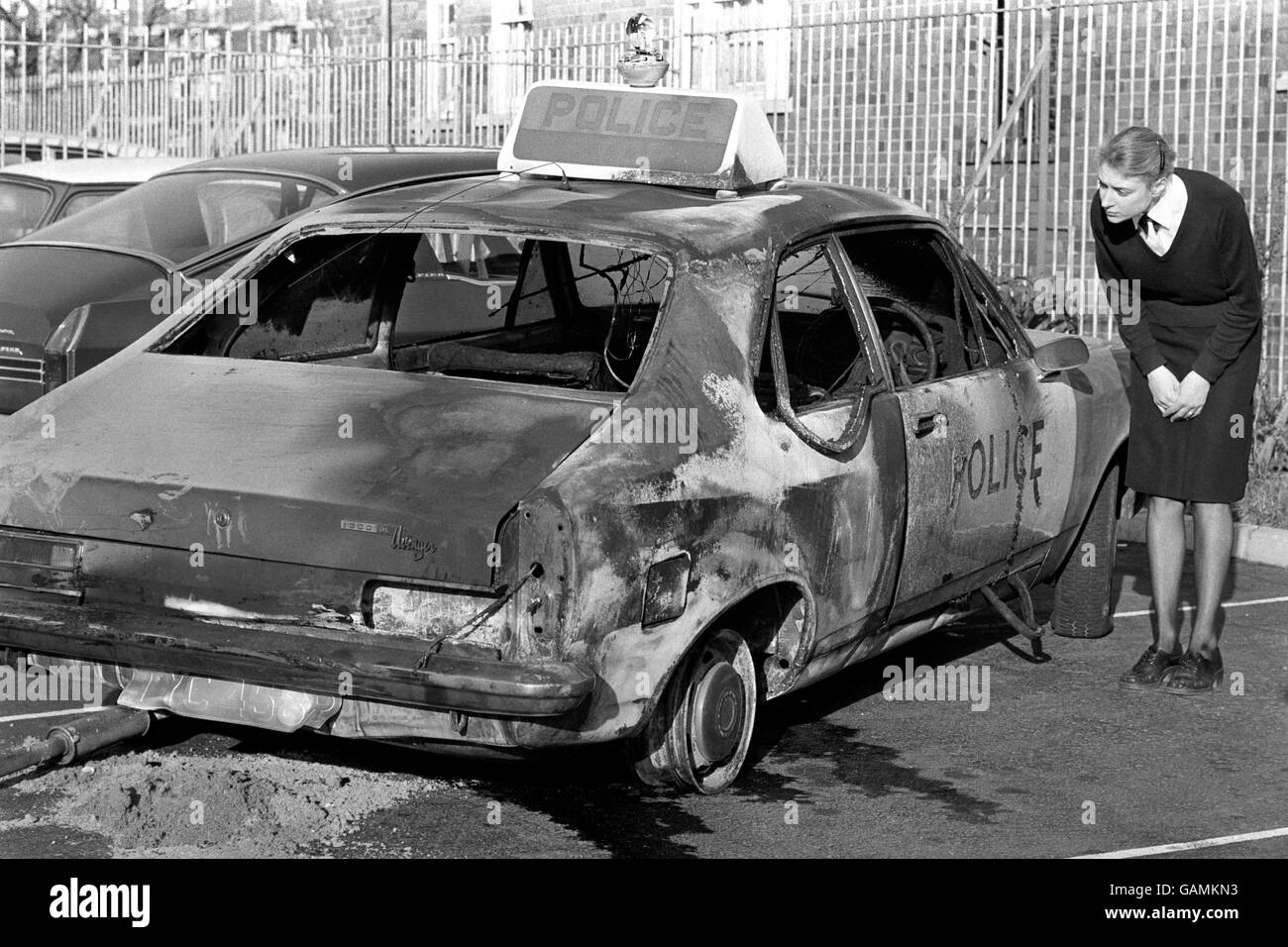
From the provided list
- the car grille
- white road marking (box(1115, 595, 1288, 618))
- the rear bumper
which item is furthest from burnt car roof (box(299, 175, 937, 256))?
the car grille

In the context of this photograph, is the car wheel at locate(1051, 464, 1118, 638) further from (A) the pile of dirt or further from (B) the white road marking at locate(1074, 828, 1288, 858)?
(A) the pile of dirt

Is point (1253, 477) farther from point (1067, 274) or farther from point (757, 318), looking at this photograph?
point (757, 318)

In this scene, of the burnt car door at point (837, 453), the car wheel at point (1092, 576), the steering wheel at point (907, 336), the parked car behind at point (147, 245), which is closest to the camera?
the burnt car door at point (837, 453)

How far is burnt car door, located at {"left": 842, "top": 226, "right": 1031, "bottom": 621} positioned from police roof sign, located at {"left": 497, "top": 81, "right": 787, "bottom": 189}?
17.0 inches

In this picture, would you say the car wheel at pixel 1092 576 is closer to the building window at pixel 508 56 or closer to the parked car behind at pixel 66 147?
the building window at pixel 508 56

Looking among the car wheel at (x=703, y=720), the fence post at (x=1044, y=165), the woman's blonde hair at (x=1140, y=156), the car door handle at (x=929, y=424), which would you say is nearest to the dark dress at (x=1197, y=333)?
the woman's blonde hair at (x=1140, y=156)

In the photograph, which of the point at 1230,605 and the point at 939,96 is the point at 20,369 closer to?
the point at 1230,605

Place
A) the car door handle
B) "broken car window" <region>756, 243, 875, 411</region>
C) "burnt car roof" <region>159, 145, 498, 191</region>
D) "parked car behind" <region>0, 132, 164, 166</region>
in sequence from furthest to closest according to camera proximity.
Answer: "parked car behind" <region>0, 132, 164, 166</region>
"burnt car roof" <region>159, 145, 498, 191</region>
the car door handle
"broken car window" <region>756, 243, 875, 411</region>

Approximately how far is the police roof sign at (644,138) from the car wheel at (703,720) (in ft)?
5.03

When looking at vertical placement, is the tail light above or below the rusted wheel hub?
above

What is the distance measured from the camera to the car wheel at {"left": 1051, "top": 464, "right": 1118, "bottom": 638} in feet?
21.8

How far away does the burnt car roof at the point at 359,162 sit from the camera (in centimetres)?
945

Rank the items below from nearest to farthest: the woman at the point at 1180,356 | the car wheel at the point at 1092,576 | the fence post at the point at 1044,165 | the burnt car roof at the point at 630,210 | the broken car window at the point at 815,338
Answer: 1. the burnt car roof at the point at 630,210
2. the broken car window at the point at 815,338
3. the woman at the point at 1180,356
4. the car wheel at the point at 1092,576
5. the fence post at the point at 1044,165

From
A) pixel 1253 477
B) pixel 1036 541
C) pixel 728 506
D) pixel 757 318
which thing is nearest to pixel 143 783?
pixel 728 506
